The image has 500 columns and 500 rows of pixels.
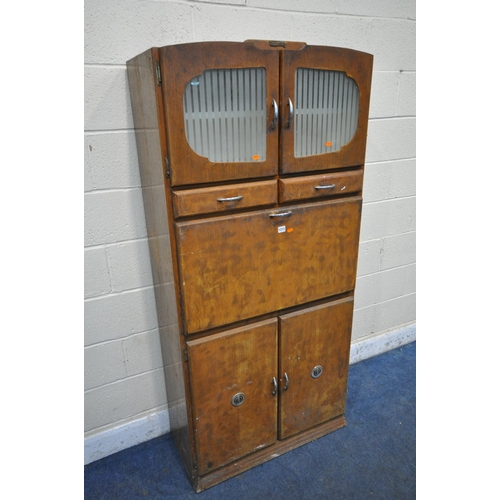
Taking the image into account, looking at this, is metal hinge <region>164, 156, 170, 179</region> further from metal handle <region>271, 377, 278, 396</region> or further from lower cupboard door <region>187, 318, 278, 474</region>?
metal handle <region>271, 377, 278, 396</region>

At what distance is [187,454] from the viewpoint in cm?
158

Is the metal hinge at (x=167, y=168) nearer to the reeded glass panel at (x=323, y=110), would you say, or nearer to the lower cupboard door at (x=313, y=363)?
the reeded glass panel at (x=323, y=110)

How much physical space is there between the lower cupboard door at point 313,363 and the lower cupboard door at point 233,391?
2.4 inches

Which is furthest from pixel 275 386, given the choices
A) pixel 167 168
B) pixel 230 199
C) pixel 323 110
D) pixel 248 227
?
pixel 323 110

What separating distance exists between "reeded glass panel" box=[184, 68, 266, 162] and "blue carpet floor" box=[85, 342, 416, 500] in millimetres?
1306

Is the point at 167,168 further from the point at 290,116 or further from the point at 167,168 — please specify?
the point at 290,116

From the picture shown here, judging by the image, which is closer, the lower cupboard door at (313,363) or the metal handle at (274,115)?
the metal handle at (274,115)

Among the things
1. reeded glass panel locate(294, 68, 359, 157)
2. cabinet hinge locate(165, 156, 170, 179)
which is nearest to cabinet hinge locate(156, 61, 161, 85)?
cabinet hinge locate(165, 156, 170, 179)

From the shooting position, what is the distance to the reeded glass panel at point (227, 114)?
113cm

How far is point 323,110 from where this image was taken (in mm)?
1326

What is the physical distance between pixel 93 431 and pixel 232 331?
0.85 meters

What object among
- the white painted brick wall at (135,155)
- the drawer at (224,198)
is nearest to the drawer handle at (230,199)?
the drawer at (224,198)

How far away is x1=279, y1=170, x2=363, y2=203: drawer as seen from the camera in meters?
Answer: 1.32

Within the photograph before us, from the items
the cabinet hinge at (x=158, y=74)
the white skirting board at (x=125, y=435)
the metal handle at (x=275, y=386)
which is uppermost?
the cabinet hinge at (x=158, y=74)
